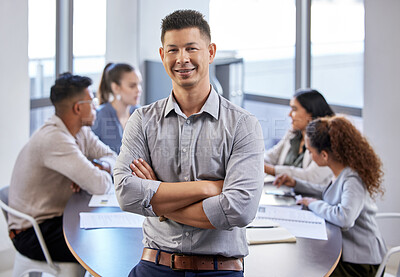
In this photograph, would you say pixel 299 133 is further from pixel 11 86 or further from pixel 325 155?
pixel 11 86

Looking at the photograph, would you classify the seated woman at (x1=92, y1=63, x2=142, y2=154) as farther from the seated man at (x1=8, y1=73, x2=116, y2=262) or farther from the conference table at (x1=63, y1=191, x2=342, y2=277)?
the conference table at (x1=63, y1=191, x2=342, y2=277)

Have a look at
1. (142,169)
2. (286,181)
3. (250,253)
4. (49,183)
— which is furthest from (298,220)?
(49,183)

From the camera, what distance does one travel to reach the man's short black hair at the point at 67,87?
252 centimetres

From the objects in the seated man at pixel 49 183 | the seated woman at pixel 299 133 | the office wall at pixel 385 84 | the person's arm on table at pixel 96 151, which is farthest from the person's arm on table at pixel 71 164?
the office wall at pixel 385 84

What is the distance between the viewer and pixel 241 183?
1282mm

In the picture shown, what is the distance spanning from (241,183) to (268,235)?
1.60 feet

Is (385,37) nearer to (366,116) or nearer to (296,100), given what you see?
(366,116)

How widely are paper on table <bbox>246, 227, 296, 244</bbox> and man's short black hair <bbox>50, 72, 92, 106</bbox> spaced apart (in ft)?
4.23

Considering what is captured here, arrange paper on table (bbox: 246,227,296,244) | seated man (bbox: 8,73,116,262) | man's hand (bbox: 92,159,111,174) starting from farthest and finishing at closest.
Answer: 1. man's hand (bbox: 92,159,111,174)
2. seated man (bbox: 8,73,116,262)
3. paper on table (bbox: 246,227,296,244)

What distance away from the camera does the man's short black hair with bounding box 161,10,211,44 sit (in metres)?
1.30

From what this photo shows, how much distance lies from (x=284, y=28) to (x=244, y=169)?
10.1 ft

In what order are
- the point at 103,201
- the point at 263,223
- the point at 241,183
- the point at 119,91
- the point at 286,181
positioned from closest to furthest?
the point at 241,183
the point at 263,223
the point at 103,201
the point at 286,181
the point at 119,91

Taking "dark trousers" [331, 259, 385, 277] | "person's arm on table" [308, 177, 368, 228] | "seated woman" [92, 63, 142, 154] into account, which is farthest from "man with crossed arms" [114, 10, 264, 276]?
"seated woman" [92, 63, 142, 154]

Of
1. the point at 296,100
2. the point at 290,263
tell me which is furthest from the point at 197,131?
the point at 296,100
